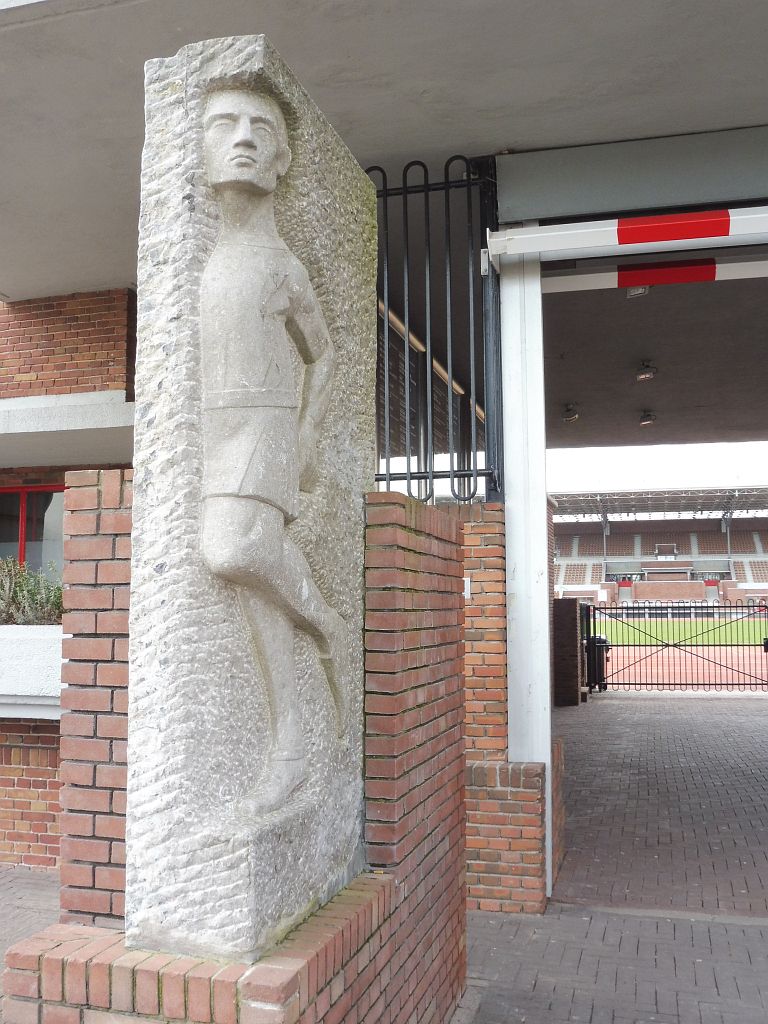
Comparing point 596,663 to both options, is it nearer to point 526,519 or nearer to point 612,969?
point 526,519

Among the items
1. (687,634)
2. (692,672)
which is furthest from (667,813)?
(687,634)

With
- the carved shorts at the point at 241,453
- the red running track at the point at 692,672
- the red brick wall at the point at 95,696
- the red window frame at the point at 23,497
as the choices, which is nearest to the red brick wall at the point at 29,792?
the red brick wall at the point at 95,696

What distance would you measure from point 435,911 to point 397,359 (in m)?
7.24

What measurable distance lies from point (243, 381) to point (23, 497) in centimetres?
919

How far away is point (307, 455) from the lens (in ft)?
8.86

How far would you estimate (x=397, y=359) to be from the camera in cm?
1009

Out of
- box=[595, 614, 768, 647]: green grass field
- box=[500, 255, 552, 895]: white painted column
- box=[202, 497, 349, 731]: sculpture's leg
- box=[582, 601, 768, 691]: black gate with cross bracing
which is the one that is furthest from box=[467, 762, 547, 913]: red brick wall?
box=[595, 614, 768, 647]: green grass field

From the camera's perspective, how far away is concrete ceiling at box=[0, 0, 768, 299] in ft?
15.3

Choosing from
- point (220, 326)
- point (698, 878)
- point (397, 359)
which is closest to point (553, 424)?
point (397, 359)

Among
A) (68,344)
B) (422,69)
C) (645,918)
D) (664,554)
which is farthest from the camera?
(664,554)

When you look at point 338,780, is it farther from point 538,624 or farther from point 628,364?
point 628,364

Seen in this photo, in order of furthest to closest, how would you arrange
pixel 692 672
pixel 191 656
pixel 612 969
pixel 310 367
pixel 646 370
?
1. pixel 692 672
2. pixel 646 370
3. pixel 612 969
4. pixel 310 367
5. pixel 191 656

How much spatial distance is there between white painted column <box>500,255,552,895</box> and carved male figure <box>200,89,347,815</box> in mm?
3248

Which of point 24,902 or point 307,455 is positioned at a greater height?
point 307,455
